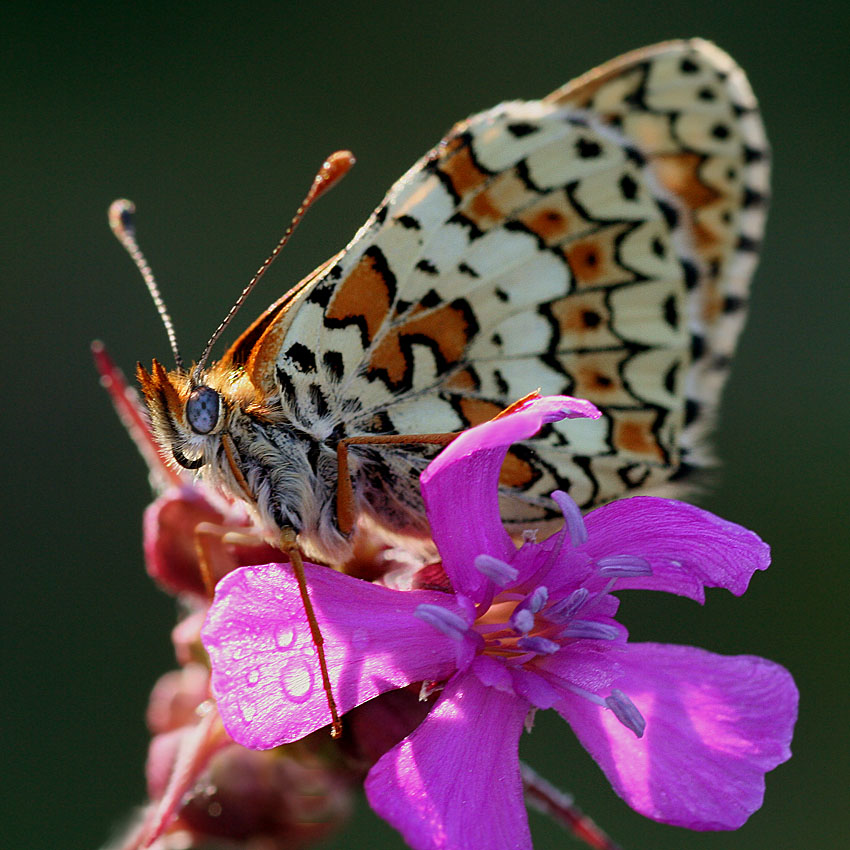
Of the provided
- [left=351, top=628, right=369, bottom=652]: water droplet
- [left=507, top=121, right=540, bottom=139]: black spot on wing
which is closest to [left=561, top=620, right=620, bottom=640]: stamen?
[left=351, top=628, right=369, bottom=652]: water droplet

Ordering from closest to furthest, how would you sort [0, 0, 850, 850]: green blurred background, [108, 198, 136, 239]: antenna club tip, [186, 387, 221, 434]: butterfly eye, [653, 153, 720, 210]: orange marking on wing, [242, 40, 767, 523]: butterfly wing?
[186, 387, 221, 434]: butterfly eye → [242, 40, 767, 523]: butterfly wing → [108, 198, 136, 239]: antenna club tip → [653, 153, 720, 210]: orange marking on wing → [0, 0, 850, 850]: green blurred background

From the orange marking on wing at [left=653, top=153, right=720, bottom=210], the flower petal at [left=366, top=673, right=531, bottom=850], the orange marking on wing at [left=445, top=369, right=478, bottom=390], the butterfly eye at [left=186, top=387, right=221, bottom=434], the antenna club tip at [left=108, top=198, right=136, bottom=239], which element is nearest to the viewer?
the flower petal at [left=366, top=673, right=531, bottom=850]

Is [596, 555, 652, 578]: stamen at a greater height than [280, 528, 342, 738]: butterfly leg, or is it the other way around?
[280, 528, 342, 738]: butterfly leg

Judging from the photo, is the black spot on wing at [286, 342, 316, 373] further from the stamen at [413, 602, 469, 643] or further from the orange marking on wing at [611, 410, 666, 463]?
the orange marking on wing at [611, 410, 666, 463]

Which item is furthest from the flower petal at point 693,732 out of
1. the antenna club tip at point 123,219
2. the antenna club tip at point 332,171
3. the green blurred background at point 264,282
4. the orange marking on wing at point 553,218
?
the green blurred background at point 264,282

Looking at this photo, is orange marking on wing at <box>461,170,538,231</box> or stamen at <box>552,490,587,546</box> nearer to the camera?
stamen at <box>552,490,587,546</box>

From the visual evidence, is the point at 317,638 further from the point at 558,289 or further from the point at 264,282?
the point at 264,282

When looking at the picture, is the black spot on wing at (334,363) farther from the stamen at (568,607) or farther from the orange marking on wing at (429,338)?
the stamen at (568,607)

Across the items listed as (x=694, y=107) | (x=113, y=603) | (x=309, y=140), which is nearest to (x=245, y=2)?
(x=309, y=140)
